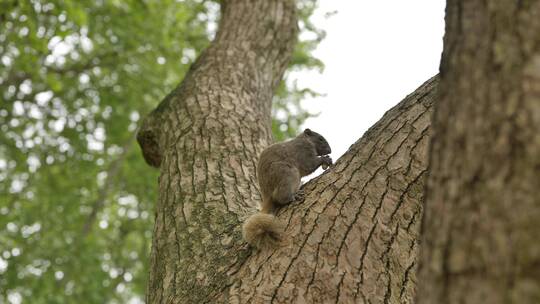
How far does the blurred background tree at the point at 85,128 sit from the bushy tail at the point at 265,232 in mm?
5022

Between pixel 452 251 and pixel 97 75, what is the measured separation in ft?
33.8

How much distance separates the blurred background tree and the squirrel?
9.43 ft

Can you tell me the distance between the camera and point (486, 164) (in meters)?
1.28

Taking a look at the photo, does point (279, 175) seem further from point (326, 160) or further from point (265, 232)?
point (265, 232)

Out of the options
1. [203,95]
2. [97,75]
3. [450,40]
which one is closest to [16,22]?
[203,95]

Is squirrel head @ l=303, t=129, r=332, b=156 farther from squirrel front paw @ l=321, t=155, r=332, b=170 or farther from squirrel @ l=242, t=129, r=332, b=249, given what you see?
squirrel front paw @ l=321, t=155, r=332, b=170

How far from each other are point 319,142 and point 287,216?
2.38 m

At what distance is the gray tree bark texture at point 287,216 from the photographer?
274cm

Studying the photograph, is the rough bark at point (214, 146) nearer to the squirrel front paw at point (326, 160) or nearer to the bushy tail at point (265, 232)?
the bushy tail at point (265, 232)

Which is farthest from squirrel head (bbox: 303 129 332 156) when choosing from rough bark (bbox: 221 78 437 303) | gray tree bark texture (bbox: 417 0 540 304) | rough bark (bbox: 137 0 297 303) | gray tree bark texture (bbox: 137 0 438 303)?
gray tree bark texture (bbox: 417 0 540 304)

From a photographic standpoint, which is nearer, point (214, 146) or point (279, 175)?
point (279, 175)

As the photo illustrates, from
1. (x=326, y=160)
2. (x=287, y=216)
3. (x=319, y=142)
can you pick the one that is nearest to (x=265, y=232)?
(x=287, y=216)

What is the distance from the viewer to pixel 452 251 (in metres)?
1.28

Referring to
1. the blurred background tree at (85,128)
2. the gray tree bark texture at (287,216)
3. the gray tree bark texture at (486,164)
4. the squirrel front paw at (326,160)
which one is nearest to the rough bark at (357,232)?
the gray tree bark texture at (287,216)
